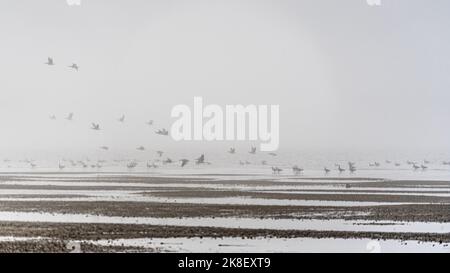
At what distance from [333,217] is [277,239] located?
3.51m

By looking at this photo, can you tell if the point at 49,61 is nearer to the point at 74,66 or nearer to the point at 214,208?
the point at 74,66

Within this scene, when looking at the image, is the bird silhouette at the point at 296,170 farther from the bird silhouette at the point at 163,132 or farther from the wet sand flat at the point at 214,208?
the bird silhouette at the point at 163,132

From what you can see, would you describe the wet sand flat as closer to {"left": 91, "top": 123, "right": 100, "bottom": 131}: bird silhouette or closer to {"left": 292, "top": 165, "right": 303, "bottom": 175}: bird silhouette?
{"left": 91, "top": 123, "right": 100, "bottom": 131}: bird silhouette

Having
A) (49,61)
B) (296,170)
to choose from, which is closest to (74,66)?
(49,61)

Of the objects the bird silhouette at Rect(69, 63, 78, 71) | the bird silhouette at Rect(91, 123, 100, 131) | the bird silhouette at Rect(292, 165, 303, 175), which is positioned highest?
the bird silhouette at Rect(69, 63, 78, 71)

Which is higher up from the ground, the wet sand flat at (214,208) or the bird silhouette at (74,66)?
the bird silhouette at (74,66)

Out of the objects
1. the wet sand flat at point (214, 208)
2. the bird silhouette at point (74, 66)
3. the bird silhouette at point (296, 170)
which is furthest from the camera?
the bird silhouette at point (296, 170)

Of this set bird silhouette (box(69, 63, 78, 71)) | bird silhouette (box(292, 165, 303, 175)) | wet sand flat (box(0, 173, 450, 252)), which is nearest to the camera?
wet sand flat (box(0, 173, 450, 252))

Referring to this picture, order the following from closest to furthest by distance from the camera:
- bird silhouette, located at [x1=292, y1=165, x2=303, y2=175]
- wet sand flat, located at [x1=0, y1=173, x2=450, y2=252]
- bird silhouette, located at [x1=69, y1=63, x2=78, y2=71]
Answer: wet sand flat, located at [x1=0, y1=173, x2=450, y2=252]
bird silhouette, located at [x1=69, y1=63, x2=78, y2=71]
bird silhouette, located at [x1=292, y1=165, x2=303, y2=175]

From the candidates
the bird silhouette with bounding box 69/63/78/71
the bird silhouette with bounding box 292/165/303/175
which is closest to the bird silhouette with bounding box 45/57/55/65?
the bird silhouette with bounding box 69/63/78/71

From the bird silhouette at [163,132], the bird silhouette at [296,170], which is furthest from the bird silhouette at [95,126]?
the bird silhouette at [296,170]

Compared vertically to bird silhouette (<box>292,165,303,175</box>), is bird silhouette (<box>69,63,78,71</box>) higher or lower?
higher

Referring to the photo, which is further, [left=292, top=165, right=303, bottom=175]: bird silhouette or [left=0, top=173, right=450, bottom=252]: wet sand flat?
[left=292, top=165, right=303, bottom=175]: bird silhouette

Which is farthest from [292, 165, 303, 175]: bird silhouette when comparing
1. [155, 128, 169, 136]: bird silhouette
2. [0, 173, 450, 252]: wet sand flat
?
[155, 128, 169, 136]: bird silhouette
